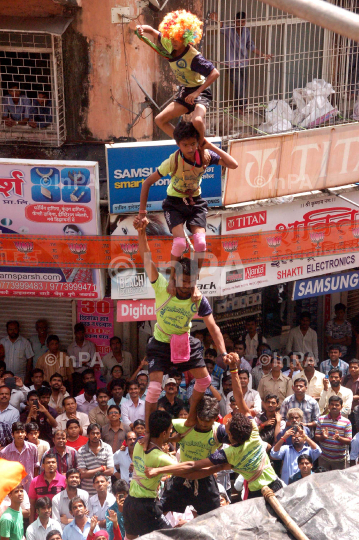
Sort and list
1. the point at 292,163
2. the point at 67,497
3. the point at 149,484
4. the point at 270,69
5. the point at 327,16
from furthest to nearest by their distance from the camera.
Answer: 1. the point at 270,69
2. the point at 292,163
3. the point at 67,497
4. the point at 149,484
5. the point at 327,16

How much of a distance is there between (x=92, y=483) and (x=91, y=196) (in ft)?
13.6

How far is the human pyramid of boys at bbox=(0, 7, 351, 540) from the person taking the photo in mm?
7047

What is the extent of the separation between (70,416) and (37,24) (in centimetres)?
596

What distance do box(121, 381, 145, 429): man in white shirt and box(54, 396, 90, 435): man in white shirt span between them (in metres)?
0.55

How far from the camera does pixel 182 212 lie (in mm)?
7707

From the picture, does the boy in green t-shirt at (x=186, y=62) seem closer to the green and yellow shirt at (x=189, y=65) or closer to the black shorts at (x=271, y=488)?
the green and yellow shirt at (x=189, y=65)

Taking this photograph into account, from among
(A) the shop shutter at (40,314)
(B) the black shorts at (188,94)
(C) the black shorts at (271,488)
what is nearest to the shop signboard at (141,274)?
(A) the shop shutter at (40,314)

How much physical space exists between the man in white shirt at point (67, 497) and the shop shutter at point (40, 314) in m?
4.74

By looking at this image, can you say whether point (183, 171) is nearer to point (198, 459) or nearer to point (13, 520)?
point (198, 459)

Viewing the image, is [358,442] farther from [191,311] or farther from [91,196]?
[91,196]

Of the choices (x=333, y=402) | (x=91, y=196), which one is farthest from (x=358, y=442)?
(x=91, y=196)

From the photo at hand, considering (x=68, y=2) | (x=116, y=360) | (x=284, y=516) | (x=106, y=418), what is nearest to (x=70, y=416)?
(x=106, y=418)

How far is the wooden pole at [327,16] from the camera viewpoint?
132 inches

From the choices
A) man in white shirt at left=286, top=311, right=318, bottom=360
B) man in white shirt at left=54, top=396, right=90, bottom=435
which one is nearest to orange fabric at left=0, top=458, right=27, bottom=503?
man in white shirt at left=54, top=396, right=90, bottom=435
